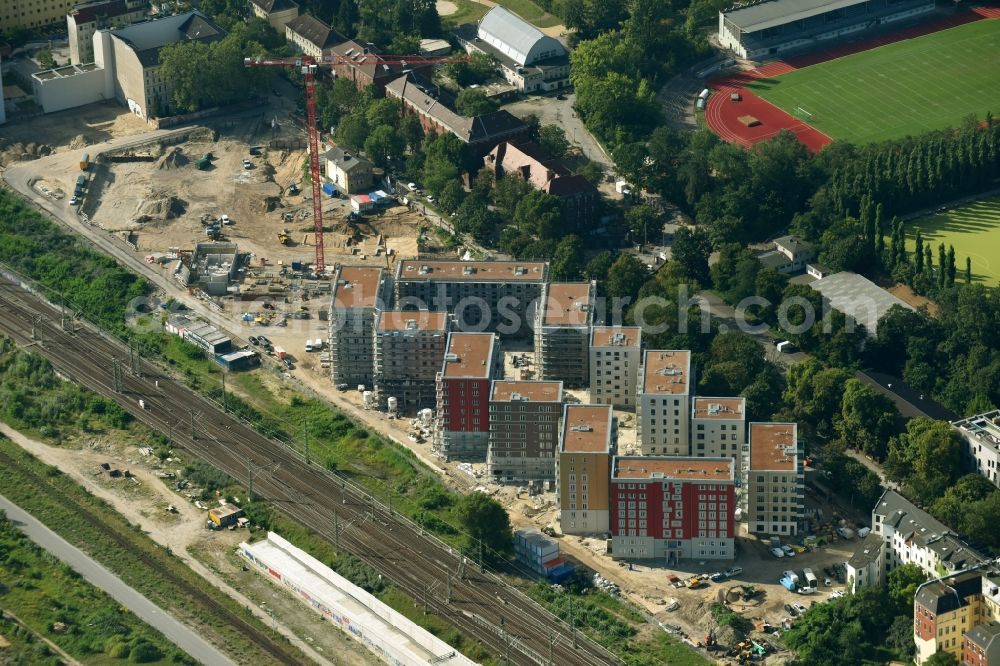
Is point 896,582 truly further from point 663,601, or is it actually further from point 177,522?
point 177,522

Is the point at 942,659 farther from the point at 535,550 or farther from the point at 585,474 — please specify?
the point at 535,550

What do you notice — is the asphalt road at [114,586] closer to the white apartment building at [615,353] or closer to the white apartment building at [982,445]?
the white apartment building at [615,353]

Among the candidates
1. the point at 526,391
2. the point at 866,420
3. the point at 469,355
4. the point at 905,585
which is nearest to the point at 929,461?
the point at 866,420

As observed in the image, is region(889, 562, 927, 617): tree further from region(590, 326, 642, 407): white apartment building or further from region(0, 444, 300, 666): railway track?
region(0, 444, 300, 666): railway track

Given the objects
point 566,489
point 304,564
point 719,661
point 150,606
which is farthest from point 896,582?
point 150,606

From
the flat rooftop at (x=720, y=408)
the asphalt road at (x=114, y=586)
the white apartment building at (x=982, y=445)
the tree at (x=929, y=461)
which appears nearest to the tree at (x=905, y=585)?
the tree at (x=929, y=461)
